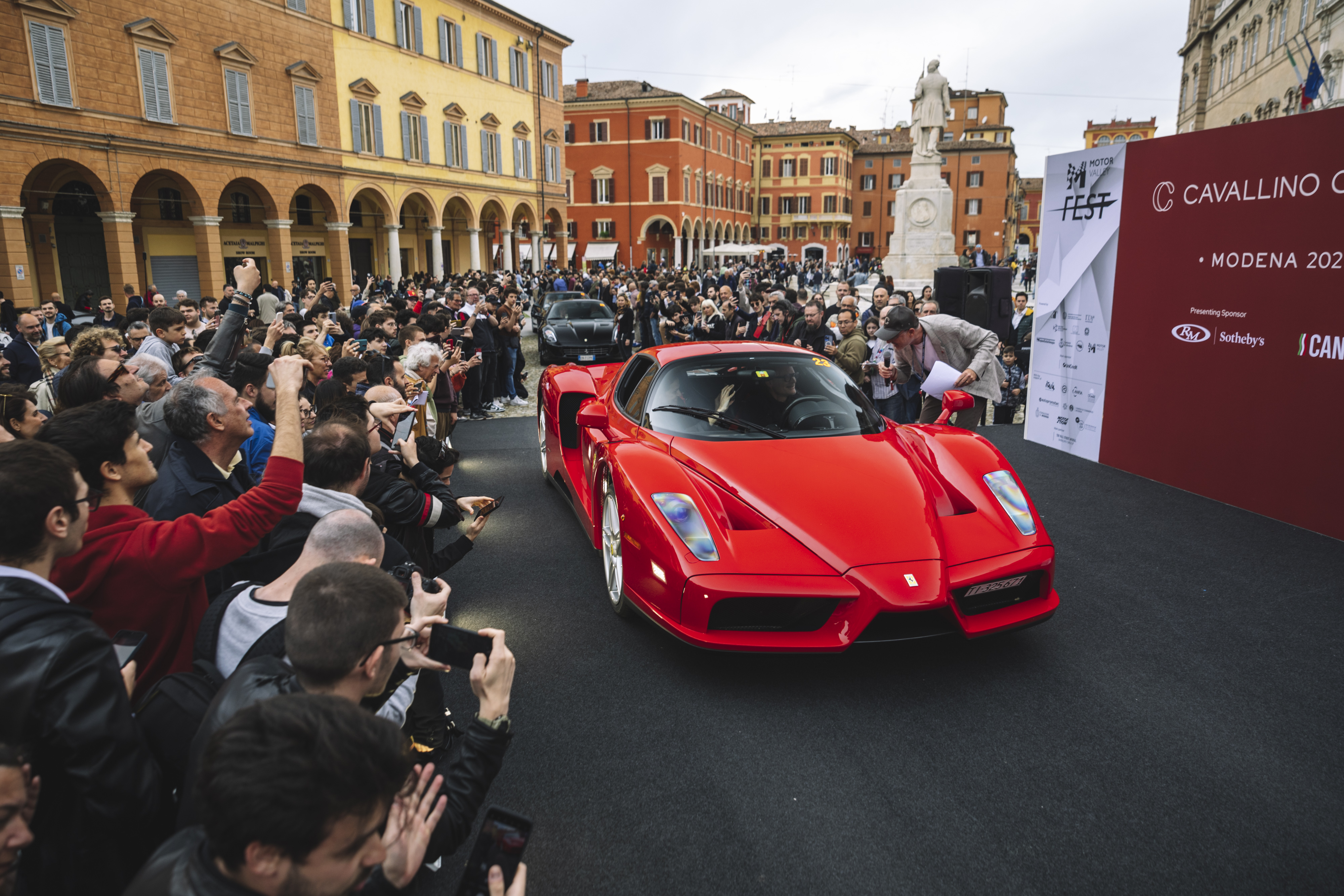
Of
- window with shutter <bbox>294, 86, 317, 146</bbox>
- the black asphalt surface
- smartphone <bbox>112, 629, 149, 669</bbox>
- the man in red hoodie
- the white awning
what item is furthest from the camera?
the white awning

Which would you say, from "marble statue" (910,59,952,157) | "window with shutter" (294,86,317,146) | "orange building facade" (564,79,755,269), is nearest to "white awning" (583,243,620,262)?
"orange building facade" (564,79,755,269)

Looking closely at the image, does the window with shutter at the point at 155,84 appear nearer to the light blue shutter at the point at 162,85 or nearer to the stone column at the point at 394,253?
the light blue shutter at the point at 162,85

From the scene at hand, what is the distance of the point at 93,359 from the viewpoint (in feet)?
12.7

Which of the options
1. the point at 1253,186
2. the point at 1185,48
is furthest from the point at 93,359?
the point at 1185,48

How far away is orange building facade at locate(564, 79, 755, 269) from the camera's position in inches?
2016

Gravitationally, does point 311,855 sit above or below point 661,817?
above

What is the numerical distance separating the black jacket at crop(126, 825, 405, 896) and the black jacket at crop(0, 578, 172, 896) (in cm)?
43

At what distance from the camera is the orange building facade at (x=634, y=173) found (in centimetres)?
5122

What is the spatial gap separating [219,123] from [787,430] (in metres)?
24.7

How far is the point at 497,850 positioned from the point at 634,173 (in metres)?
54.6

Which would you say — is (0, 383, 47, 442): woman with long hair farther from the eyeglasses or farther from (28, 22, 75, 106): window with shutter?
(28, 22, 75, 106): window with shutter

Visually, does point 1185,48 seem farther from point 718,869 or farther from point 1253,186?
point 718,869

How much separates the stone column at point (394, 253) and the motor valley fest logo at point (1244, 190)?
26536mm

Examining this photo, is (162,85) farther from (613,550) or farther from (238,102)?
(613,550)
